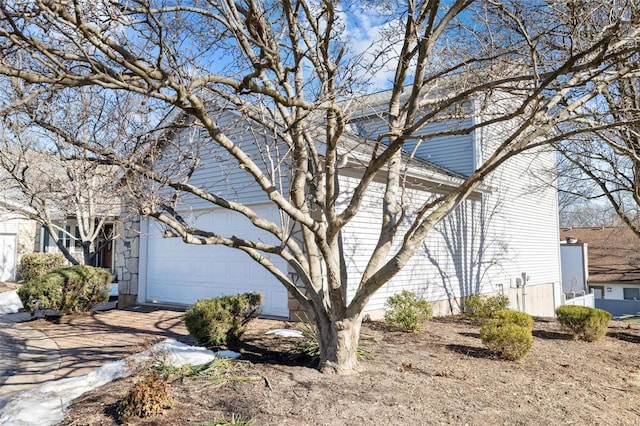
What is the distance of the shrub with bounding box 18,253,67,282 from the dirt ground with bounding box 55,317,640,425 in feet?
46.1

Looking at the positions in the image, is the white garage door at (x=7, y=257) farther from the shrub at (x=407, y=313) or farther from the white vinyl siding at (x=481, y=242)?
the shrub at (x=407, y=313)

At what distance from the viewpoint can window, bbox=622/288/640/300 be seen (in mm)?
23719

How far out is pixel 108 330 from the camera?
27.5 ft

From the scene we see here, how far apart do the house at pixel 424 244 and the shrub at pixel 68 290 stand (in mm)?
1480

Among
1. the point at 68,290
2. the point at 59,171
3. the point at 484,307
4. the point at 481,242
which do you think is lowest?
the point at 484,307

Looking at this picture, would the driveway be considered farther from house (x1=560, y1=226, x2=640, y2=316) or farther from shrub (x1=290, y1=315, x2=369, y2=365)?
house (x1=560, y1=226, x2=640, y2=316)

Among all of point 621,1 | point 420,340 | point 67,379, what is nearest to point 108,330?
point 67,379

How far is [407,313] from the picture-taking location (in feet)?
26.2

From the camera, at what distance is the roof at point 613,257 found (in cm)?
2385

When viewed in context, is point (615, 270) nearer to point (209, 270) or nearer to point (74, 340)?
point (209, 270)

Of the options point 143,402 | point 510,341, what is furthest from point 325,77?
point 510,341

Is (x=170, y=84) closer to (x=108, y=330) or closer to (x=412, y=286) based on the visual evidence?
(x=108, y=330)

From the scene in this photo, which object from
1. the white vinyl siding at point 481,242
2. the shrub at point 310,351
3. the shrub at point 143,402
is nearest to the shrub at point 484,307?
the white vinyl siding at point 481,242

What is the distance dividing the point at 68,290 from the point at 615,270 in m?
25.7
